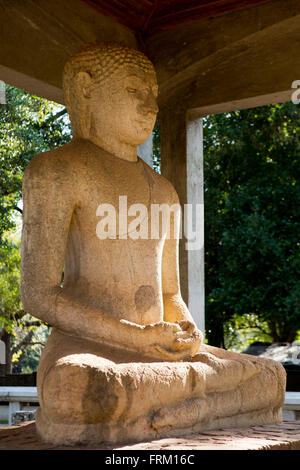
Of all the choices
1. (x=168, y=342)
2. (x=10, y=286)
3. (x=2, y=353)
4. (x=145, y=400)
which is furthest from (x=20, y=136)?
(x=145, y=400)

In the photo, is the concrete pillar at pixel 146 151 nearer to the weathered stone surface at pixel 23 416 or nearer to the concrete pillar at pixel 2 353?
the weathered stone surface at pixel 23 416

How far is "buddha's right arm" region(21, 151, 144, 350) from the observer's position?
12.8 feet

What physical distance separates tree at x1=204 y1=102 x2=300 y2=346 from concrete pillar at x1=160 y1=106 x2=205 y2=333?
15.8 ft

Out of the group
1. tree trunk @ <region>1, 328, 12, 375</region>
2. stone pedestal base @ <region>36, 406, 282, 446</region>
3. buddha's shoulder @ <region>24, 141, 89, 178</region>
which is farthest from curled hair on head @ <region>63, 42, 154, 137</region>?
tree trunk @ <region>1, 328, 12, 375</region>

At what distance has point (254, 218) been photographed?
1086 centimetres

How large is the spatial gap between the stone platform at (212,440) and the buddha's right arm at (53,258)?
608mm

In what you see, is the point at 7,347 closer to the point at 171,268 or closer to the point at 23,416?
the point at 23,416

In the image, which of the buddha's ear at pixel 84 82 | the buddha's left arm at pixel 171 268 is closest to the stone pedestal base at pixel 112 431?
the buddha's left arm at pixel 171 268

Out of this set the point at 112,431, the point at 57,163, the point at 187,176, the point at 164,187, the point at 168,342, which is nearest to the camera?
the point at 112,431

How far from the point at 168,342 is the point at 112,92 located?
156cm

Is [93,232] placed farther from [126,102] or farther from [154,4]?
[154,4]

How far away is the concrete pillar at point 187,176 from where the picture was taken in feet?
19.2
